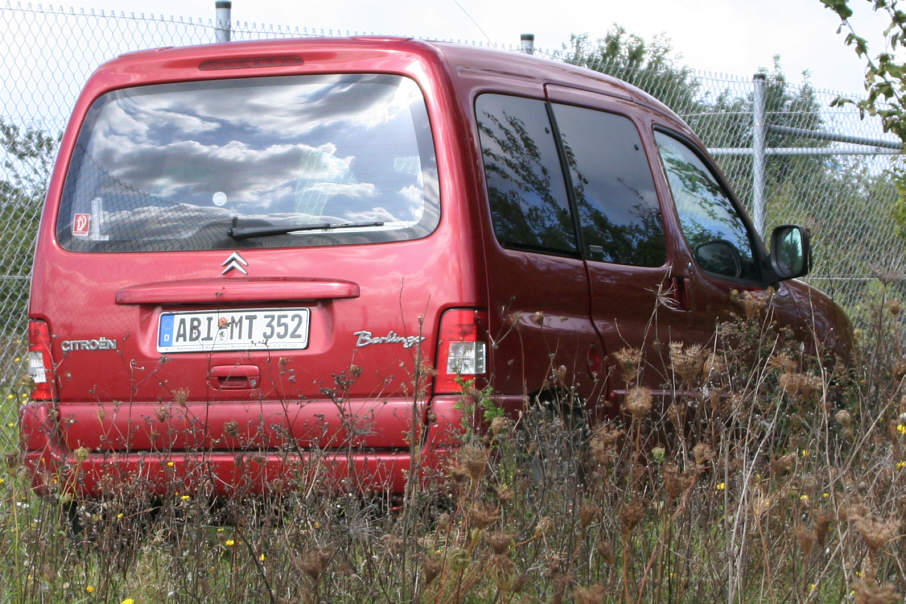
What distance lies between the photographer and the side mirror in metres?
5.86

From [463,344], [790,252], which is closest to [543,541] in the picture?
[463,344]

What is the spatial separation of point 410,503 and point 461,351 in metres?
1.20

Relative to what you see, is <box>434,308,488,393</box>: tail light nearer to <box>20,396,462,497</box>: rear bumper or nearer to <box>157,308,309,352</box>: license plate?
<box>20,396,462,497</box>: rear bumper

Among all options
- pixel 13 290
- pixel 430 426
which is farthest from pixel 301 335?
pixel 13 290

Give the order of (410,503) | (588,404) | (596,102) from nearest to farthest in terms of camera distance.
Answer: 1. (410,503)
2. (588,404)
3. (596,102)

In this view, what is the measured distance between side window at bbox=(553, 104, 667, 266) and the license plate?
116 centimetres

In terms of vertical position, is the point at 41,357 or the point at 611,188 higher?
the point at 611,188

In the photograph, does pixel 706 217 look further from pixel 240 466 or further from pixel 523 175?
pixel 240 466

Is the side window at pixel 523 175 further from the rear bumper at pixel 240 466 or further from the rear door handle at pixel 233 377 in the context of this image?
the rear door handle at pixel 233 377

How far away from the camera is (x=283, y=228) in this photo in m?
4.19

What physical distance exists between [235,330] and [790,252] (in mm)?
2904

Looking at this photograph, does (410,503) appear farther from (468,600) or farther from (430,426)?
(430,426)

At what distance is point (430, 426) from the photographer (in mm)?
3979

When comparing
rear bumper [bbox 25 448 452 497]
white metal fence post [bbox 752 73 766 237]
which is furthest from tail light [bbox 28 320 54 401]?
white metal fence post [bbox 752 73 766 237]
